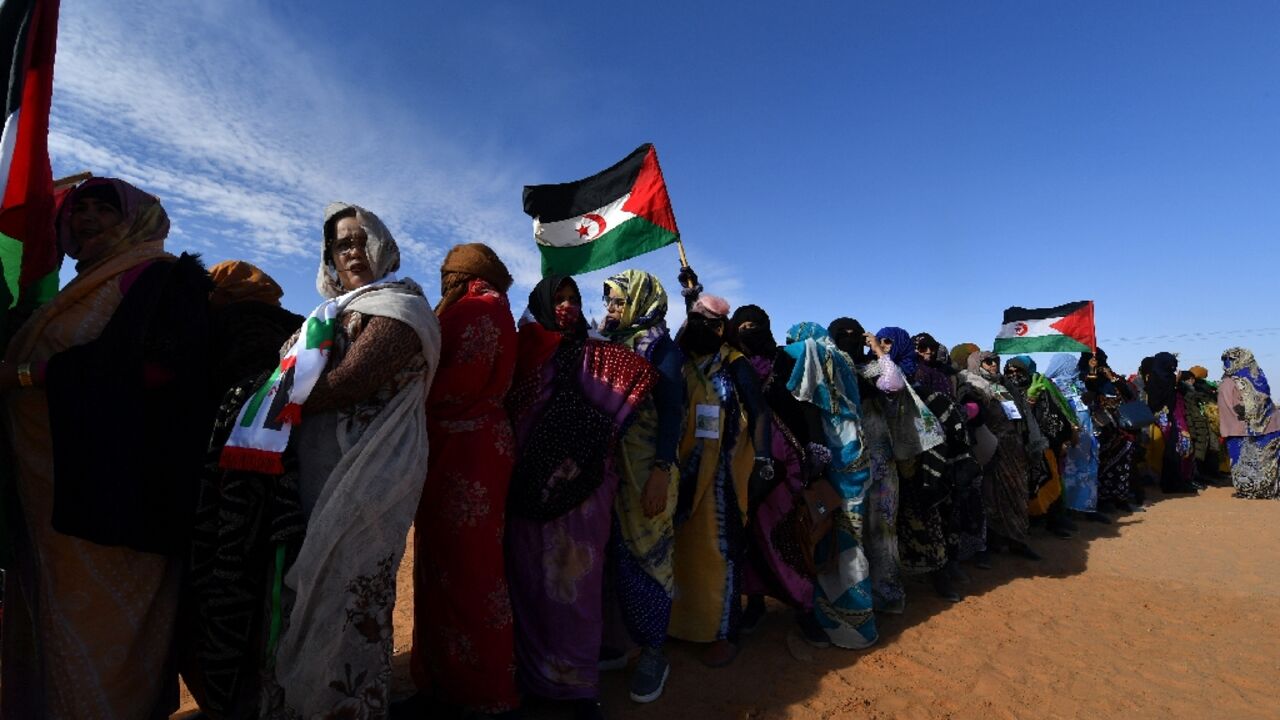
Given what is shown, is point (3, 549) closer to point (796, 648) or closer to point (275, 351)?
point (275, 351)

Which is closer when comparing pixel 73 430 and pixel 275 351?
pixel 73 430

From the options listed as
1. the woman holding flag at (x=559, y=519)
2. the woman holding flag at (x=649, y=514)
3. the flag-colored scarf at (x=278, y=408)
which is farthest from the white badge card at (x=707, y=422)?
the flag-colored scarf at (x=278, y=408)

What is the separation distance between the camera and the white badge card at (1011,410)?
18.4 ft

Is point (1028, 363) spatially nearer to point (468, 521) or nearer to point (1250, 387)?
point (1250, 387)

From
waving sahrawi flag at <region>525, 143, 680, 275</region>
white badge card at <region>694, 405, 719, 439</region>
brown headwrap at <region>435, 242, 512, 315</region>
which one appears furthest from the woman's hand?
waving sahrawi flag at <region>525, 143, 680, 275</region>

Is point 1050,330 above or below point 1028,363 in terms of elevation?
above

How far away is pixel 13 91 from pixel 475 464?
197 centimetres

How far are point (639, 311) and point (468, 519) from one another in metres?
1.33

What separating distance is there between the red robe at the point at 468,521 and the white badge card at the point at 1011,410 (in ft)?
17.2

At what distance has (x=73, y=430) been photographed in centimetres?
194

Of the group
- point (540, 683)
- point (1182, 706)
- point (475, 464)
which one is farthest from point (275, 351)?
point (1182, 706)

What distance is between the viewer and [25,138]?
1970 millimetres

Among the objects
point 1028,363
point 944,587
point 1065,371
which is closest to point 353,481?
point 944,587

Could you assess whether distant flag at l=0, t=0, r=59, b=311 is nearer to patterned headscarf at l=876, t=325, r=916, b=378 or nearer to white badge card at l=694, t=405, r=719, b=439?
white badge card at l=694, t=405, r=719, b=439
